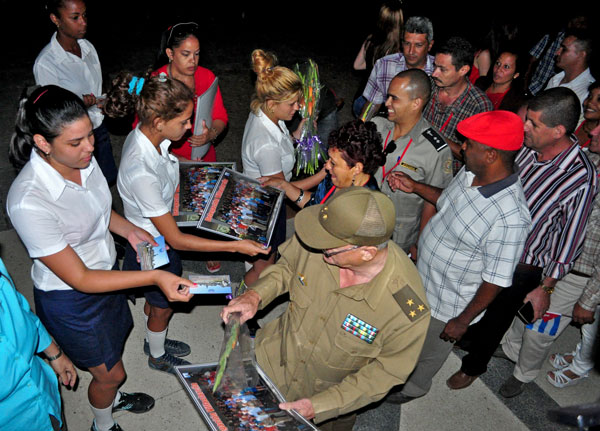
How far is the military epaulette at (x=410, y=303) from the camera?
2307mm

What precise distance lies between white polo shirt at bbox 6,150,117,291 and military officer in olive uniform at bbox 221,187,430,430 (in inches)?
35.6

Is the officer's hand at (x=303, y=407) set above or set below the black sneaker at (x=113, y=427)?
above

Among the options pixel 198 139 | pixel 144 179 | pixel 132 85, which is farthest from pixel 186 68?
pixel 144 179

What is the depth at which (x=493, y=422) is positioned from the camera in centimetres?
376

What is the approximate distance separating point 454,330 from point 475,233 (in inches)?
28.8

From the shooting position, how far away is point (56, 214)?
2455mm

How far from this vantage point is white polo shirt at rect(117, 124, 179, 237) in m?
2.94

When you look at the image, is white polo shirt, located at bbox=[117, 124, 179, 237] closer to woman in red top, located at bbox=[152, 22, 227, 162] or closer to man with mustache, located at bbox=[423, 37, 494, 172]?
woman in red top, located at bbox=[152, 22, 227, 162]

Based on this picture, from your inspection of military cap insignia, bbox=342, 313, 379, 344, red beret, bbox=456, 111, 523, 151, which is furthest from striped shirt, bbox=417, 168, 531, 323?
military cap insignia, bbox=342, 313, 379, 344

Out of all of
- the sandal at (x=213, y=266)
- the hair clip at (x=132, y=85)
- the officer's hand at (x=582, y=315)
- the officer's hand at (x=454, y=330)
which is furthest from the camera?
the sandal at (x=213, y=266)

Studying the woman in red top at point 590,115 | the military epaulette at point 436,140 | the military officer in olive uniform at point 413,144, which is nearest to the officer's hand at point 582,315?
the military officer in olive uniform at point 413,144

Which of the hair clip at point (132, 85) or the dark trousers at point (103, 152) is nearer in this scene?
the hair clip at point (132, 85)

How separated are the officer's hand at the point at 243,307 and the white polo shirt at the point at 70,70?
279 centimetres

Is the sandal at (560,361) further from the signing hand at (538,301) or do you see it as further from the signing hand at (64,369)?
the signing hand at (64,369)
